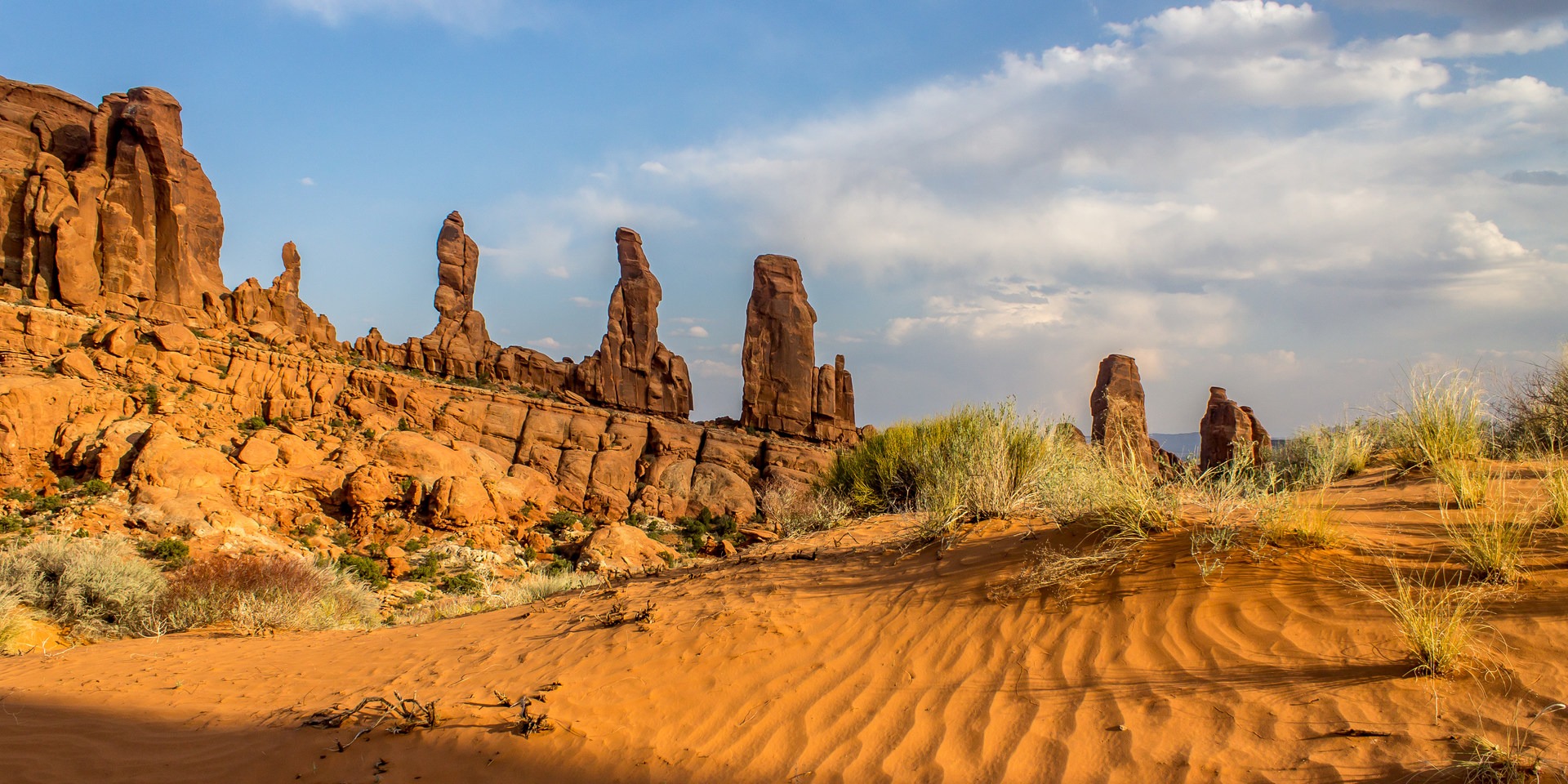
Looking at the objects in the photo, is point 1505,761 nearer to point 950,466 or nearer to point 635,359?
point 950,466

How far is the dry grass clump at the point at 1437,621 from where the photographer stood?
3047 mm

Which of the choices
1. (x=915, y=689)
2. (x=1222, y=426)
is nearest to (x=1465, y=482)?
(x=915, y=689)

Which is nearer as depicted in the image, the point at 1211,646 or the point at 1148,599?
the point at 1211,646

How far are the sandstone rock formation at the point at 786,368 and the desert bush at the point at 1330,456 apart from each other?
108 ft

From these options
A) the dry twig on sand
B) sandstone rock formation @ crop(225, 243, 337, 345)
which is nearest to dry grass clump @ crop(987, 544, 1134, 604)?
the dry twig on sand

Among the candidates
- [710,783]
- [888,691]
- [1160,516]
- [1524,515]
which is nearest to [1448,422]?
[1524,515]

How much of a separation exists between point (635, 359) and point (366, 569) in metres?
28.4

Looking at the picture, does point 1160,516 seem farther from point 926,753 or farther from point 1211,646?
point 926,753

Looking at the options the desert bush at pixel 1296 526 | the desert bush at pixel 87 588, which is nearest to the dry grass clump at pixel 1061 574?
the desert bush at pixel 1296 526

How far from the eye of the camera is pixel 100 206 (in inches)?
1230

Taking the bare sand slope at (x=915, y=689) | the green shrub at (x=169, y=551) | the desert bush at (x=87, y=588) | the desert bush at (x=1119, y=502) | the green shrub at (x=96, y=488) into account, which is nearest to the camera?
the bare sand slope at (x=915, y=689)

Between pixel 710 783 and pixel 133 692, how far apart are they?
505cm

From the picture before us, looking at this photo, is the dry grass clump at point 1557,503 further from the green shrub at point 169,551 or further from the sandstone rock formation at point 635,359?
the sandstone rock formation at point 635,359

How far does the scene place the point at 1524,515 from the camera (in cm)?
394
